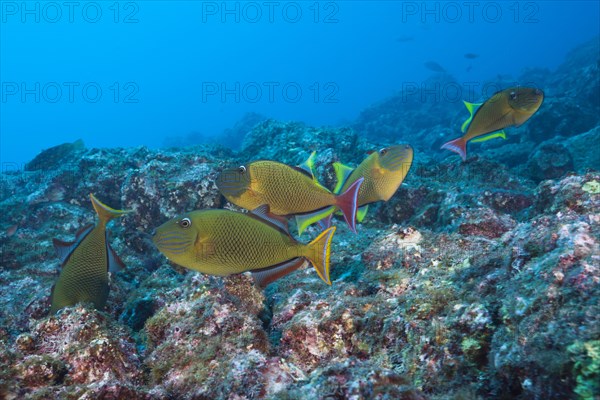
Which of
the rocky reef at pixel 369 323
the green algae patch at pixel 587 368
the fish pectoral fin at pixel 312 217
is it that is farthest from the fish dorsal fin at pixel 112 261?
the green algae patch at pixel 587 368

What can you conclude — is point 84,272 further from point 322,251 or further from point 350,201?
point 350,201

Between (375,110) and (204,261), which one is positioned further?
(375,110)

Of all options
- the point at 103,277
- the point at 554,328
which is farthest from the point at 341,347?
the point at 103,277

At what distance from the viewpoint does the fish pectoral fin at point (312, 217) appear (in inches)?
98.0

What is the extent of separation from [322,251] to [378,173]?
4.38 feet

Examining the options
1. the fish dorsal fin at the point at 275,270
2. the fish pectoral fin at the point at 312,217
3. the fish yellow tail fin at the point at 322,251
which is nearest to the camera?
the fish yellow tail fin at the point at 322,251

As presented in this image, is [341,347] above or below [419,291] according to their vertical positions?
below

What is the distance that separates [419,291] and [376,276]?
58cm

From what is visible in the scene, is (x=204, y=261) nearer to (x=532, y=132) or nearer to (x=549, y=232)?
(x=549, y=232)

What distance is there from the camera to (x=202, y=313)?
2.42 m

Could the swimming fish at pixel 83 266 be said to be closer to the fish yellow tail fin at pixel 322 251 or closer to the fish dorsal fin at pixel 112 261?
the fish dorsal fin at pixel 112 261

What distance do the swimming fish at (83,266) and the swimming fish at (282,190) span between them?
1.04 meters

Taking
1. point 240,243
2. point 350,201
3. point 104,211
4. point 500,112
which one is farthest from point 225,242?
point 500,112

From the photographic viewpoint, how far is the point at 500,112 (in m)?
3.22
